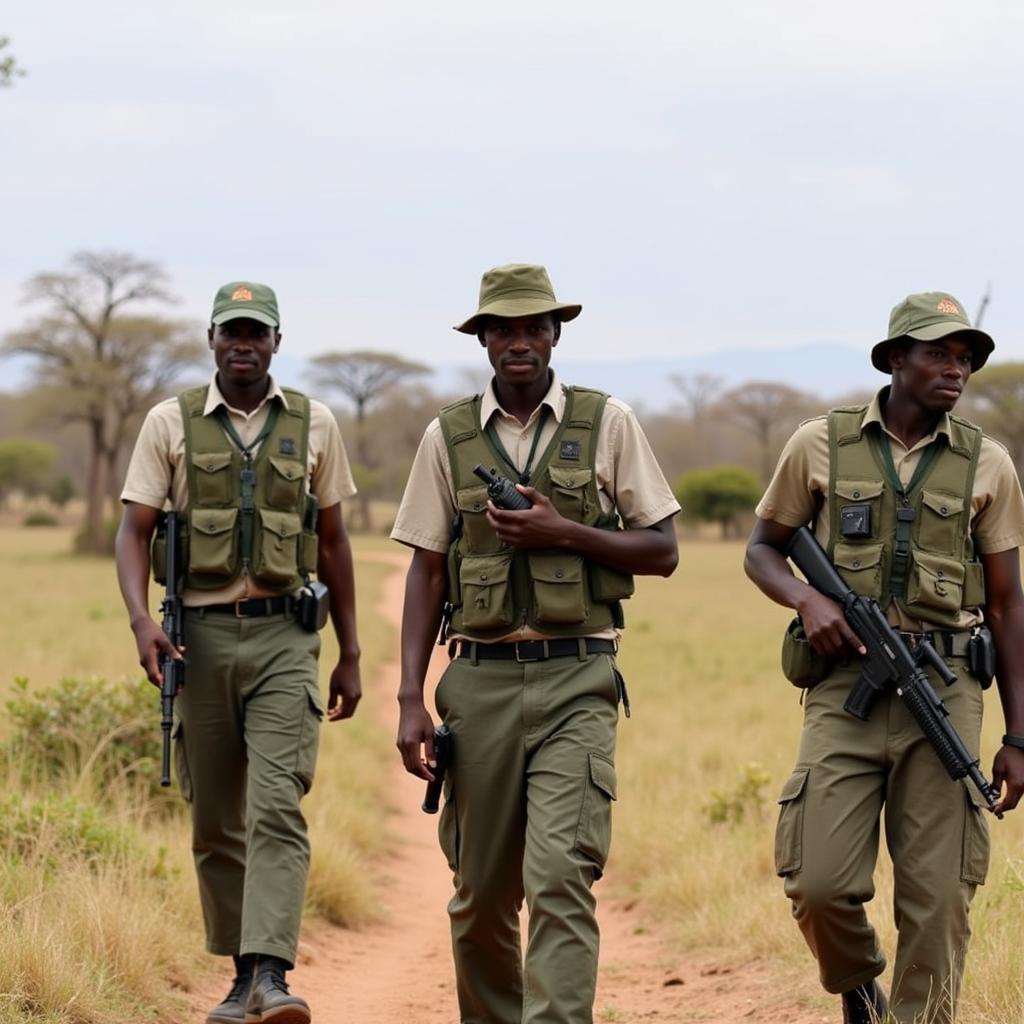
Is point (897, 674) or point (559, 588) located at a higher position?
point (559, 588)

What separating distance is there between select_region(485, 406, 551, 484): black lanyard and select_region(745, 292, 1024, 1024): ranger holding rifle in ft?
2.35

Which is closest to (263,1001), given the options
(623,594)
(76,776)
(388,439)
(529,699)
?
(529,699)

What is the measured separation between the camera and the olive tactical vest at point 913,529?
500cm

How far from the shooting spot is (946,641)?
505 centimetres

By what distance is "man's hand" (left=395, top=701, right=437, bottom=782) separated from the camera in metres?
5.04

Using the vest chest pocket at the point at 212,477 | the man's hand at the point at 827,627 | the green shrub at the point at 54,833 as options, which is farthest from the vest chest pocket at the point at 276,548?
the man's hand at the point at 827,627

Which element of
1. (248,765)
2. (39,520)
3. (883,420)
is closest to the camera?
(883,420)

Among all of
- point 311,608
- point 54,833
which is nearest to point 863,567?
point 311,608

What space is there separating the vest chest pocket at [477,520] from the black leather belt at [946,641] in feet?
3.94

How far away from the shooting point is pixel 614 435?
517 centimetres

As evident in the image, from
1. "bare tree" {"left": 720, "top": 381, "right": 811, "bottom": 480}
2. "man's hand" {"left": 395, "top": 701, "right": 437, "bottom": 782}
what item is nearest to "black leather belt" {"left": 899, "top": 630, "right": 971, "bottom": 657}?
"man's hand" {"left": 395, "top": 701, "right": 437, "bottom": 782}

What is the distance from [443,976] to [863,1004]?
97.1 inches

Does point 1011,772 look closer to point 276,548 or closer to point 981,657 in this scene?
point 981,657

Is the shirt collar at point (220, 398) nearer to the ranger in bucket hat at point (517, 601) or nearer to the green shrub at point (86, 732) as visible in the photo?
the ranger in bucket hat at point (517, 601)
